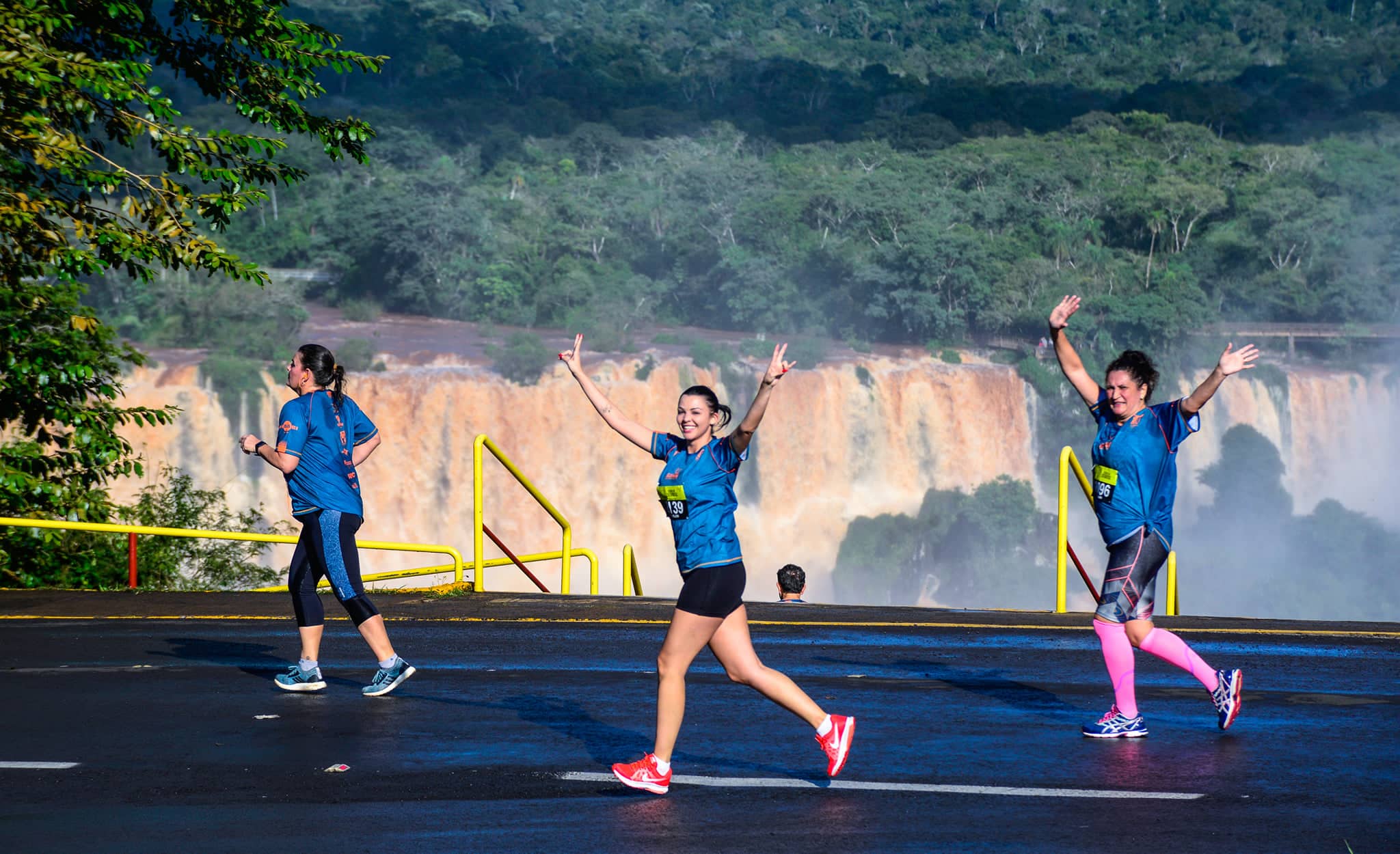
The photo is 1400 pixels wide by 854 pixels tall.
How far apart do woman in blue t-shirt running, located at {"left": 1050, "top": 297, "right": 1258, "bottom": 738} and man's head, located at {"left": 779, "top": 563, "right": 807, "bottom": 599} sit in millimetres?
6917

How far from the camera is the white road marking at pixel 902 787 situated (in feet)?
20.8

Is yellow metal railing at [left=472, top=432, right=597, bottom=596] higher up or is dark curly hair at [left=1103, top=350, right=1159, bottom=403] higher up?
dark curly hair at [left=1103, top=350, right=1159, bottom=403]

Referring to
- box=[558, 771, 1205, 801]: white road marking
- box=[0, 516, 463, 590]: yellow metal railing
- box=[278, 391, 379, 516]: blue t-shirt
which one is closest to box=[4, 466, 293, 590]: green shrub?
→ box=[0, 516, 463, 590]: yellow metal railing

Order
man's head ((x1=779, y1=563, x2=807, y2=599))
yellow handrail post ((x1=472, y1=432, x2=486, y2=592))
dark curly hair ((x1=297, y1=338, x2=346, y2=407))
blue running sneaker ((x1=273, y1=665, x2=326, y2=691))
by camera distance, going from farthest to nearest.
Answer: man's head ((x1=779, y1=563, x2=807, y2=599)) < yellow handrail post ((x1=472, y1=432, x2=486, y2=592)) < blue running sneaker ((x1=273, y1=665, x2=326, y2=691)) < dark curly hair ((x1=297, y1=338, x2=346, y2=407))

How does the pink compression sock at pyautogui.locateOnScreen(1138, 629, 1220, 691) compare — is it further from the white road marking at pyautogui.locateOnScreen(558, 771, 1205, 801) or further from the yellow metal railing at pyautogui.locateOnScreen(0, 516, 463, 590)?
the yellow metal railing at pyautogui.locateOnScreen(0, 516, 463, 590)

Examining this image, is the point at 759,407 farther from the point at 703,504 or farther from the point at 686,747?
the point at 686,747

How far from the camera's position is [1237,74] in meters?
108

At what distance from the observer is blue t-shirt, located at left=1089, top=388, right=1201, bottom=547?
286 inches

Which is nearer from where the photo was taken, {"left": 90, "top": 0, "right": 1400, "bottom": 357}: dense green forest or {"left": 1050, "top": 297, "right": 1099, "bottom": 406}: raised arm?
{"left": 1050, "top": 297, "right": 1099, "bottom": 406}: raised arm

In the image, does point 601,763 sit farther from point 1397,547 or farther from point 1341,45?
point 1341,45

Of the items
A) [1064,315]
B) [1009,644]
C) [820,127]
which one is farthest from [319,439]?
[820,127]

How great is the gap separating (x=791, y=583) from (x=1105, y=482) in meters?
7.28

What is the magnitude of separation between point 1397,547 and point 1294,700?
8297cm

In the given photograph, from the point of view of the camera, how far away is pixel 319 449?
8391 millimetres
